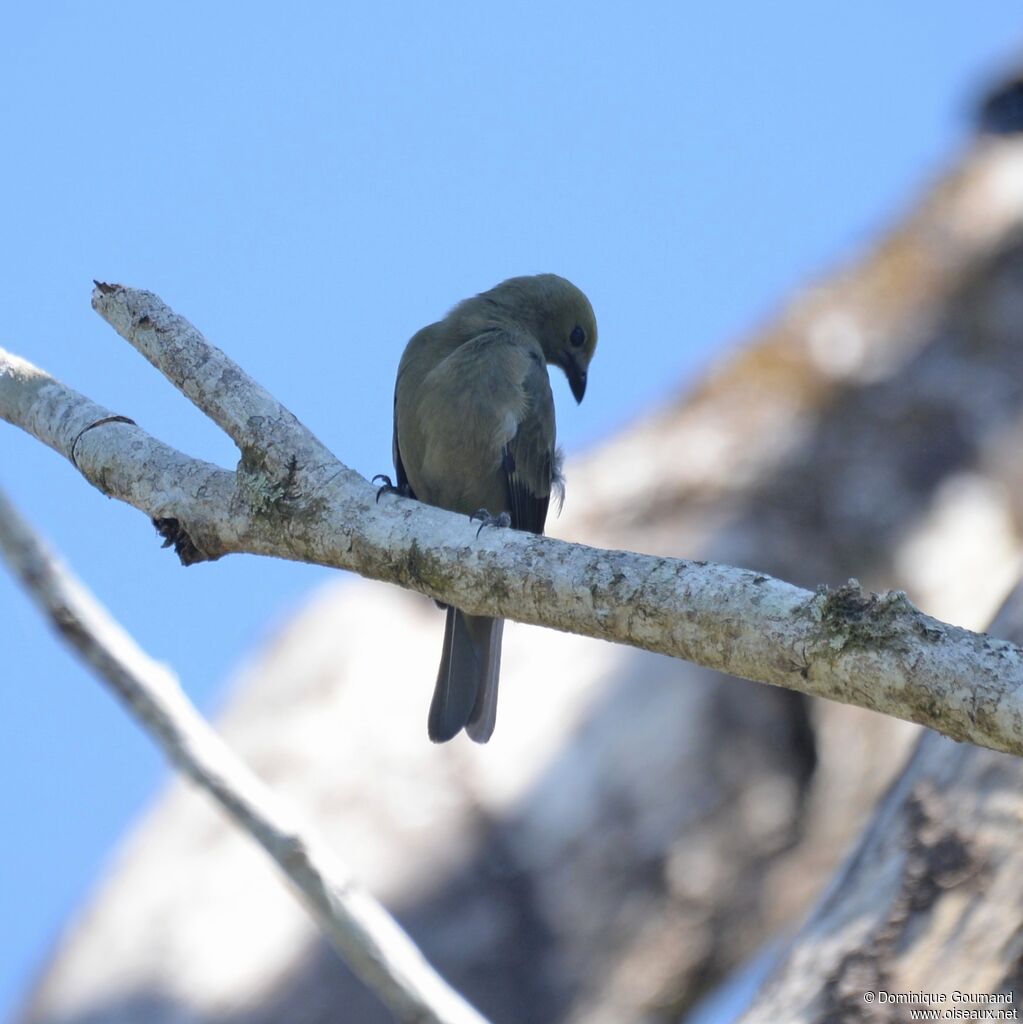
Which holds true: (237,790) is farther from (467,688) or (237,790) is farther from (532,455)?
(532,455)

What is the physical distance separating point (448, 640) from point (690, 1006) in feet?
6.62

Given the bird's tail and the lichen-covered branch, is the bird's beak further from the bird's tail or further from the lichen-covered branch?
the lichen-covered branch

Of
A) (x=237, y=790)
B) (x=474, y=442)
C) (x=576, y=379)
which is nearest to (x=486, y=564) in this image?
(x=237, y=790)

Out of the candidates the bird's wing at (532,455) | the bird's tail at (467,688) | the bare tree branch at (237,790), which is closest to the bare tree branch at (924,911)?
the bare tree branch at (237,790)

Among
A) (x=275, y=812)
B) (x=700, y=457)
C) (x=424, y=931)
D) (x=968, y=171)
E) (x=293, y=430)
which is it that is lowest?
(x=275, y=812)

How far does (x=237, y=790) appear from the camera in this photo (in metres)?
3.37

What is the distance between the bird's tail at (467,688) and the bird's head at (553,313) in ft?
4.91

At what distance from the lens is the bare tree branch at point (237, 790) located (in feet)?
10.6

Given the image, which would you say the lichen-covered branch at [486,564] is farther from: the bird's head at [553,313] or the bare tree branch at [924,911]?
the bird's head at [553,313]

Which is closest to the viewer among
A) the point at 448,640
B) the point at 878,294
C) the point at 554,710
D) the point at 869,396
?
the point at 448,640

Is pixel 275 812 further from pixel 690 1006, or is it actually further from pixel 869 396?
pixel 869 396

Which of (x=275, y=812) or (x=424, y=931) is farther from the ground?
(x=424, y=931)

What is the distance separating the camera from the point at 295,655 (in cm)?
674

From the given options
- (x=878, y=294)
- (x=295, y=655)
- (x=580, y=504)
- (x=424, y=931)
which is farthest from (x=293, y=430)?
(x=878, y=294)
